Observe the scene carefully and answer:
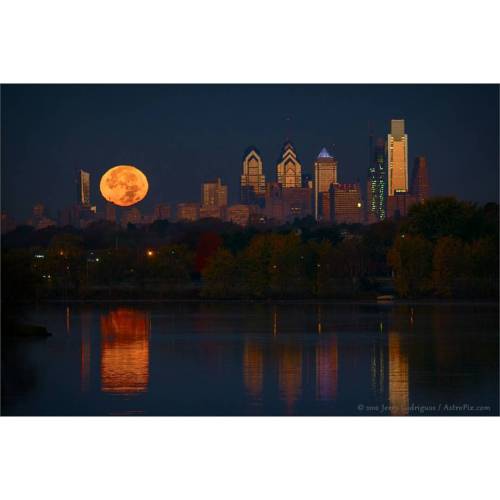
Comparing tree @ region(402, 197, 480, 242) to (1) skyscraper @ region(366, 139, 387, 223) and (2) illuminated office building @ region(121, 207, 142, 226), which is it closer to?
(1) skyscraper @ region(366, 139, 387, 223)

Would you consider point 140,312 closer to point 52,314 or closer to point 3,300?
point 52,314

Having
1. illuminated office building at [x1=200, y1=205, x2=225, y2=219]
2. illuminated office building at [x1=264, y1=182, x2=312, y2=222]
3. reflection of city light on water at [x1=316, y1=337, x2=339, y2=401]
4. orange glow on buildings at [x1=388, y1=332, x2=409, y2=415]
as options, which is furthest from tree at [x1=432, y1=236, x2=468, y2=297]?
illuminated office building at [x1=200, y1=205, x2=225, y2=219]

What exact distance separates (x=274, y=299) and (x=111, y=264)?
975 centimetres

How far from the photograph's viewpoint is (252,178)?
76250mm

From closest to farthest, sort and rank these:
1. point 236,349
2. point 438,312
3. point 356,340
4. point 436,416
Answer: point 436,416, point 236,349, point 356,340, point 438,312

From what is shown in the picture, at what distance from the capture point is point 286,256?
5475 cm

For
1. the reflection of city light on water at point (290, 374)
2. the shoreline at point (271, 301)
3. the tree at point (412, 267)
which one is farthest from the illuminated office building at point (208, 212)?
the reflection of city light on water at point (290, 374)


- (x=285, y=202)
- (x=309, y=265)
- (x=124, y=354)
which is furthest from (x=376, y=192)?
(x=124, y=354)

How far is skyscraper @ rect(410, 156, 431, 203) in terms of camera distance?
59.0 meters

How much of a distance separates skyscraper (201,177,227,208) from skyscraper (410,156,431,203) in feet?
43.8

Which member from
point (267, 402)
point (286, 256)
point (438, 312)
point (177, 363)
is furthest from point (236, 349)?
point (286, 256)

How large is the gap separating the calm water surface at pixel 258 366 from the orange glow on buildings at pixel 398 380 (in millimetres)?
33

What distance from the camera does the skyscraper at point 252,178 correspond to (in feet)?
223

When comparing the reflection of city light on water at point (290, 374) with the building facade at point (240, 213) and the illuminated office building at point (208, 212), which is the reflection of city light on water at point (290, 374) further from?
the building facade at point (240, 213)
